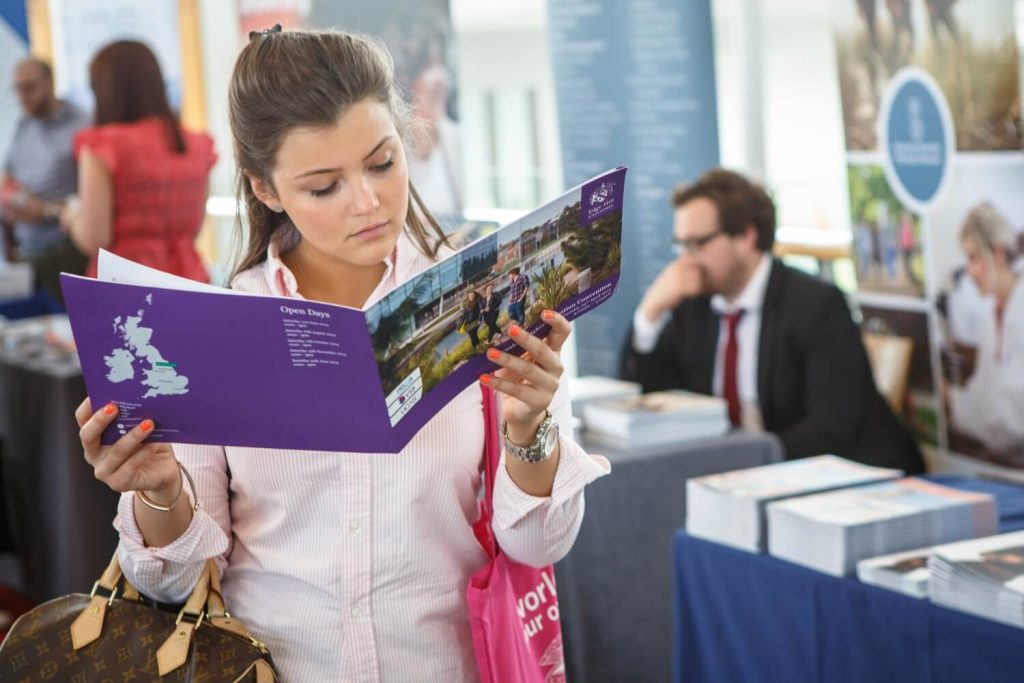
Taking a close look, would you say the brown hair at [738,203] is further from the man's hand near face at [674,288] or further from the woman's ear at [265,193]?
the woman's ear at [265,193]

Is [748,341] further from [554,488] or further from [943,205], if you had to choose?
[554,488]

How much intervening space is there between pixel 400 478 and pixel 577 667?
1557 millimetres

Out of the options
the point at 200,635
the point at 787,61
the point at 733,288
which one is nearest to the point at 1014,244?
the point at 733,288

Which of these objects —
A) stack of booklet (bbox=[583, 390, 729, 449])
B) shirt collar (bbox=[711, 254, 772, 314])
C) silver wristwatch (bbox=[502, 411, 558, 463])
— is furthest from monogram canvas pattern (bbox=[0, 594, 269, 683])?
shirt collar (bbox=[711, 254, 772, 314])

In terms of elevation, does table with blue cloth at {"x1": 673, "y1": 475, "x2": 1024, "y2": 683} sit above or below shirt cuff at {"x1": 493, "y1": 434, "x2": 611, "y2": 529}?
below

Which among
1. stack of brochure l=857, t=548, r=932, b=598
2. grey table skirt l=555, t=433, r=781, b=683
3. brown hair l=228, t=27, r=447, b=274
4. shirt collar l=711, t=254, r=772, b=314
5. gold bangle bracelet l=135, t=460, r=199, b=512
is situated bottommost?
grey table skirt l=555, t=433, r=781, b=683

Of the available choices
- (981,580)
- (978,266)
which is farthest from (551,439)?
(978,266)

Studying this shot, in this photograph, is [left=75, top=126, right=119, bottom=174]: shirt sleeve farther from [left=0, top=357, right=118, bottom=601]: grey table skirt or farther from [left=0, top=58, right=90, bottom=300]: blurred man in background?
[left=0, top=58, right=90, bottom=300]: blurred man in background

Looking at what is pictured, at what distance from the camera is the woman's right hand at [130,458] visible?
1.42m

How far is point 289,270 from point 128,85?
3052 mm

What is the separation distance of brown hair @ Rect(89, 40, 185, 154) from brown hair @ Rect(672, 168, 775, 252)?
1.88 meters

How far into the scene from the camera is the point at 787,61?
7031 millimetres

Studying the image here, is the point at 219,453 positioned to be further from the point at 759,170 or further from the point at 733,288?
the point at 759,170

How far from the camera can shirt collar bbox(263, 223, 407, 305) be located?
62.9 inches
